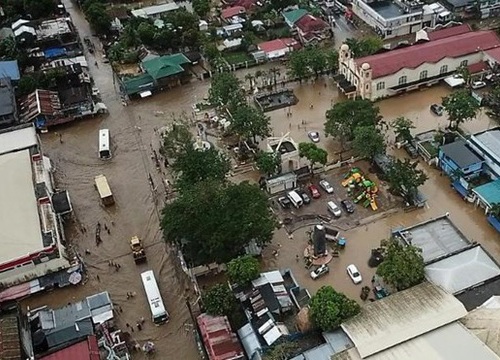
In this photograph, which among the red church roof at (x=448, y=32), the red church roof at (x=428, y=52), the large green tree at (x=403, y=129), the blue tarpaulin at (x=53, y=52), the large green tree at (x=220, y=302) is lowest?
the large green tree at (x=220, y=302)

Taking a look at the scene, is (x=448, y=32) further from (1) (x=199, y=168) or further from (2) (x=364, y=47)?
(1) (x=199, y=168)

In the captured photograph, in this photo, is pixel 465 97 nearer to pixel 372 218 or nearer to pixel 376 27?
pixel 372 218

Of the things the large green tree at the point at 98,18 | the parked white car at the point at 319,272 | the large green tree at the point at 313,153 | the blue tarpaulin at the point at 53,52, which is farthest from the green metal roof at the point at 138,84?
the parked white car at the point at 319,272

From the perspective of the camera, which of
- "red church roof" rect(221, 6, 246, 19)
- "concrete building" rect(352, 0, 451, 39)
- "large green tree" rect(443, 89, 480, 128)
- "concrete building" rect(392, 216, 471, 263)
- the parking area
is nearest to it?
"concrete building" rect(392, 216, 471, 263)

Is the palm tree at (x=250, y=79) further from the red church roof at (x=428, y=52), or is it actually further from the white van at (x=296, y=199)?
the white van at (x=296, y=199)

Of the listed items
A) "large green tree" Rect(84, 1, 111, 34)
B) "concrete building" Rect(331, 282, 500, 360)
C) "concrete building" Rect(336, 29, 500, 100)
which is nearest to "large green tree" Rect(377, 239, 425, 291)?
"concrete building" Rect(331, 282, 500, 360)

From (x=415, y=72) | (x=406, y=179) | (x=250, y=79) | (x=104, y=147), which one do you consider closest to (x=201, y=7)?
(x=250, y=79)

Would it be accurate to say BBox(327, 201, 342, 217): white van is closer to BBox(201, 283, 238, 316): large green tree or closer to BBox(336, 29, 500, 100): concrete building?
BBox(201, 283, 238, 316): large green tree
